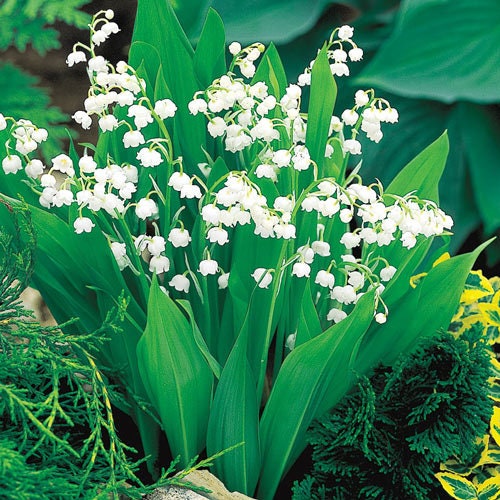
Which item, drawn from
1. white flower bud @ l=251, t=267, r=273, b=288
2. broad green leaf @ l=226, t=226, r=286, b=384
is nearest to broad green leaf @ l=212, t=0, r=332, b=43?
broad green leaf @ l=226, t=226, r=286, b=384

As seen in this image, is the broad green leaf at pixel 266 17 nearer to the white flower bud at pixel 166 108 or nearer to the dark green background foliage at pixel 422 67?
the dark green background foliage at pixel 422 67

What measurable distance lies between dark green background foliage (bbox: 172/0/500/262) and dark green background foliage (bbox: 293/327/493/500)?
1.88ft

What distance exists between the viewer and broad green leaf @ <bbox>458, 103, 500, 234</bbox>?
1.65m

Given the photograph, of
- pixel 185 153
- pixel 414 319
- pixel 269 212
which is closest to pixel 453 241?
pixel 414 319

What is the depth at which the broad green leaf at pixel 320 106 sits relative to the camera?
107cm

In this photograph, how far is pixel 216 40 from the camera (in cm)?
119

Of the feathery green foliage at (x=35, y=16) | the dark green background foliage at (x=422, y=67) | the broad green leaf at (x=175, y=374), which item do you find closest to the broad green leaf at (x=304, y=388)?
the broad green leaf at (x=175, y=374)

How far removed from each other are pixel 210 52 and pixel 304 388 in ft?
1.82

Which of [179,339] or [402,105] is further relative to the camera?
[402,105]

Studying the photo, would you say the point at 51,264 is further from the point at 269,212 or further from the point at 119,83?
the point at 269,212

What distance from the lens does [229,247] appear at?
118 centimetres

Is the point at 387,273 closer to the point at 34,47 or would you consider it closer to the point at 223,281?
the point at 223,281

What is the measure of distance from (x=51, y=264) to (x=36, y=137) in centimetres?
24

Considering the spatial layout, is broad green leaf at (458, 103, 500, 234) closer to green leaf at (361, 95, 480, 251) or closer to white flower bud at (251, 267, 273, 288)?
green leaf at (361, 95, 480, 251)
